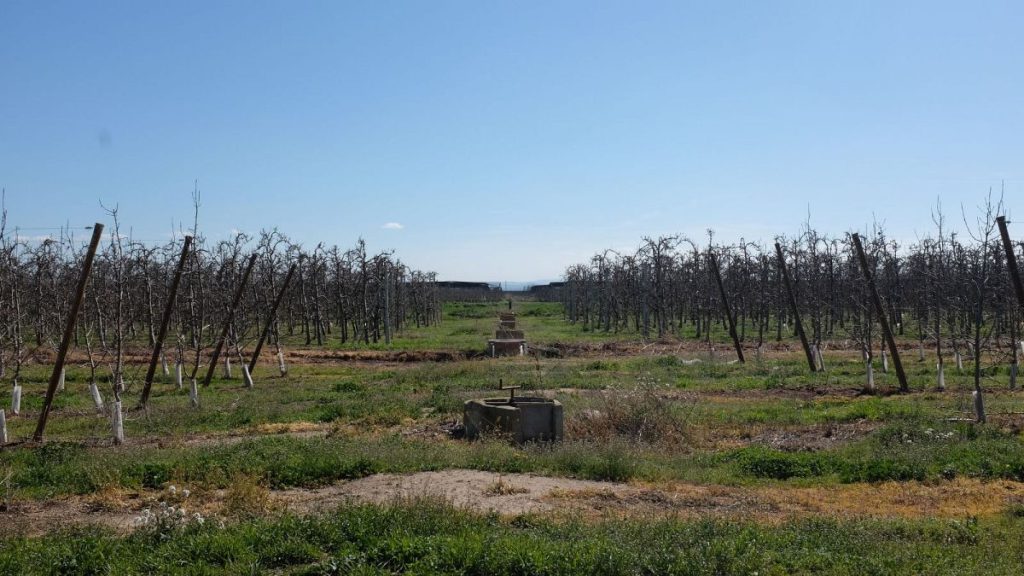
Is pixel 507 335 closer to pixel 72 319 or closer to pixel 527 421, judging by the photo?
pixel 527 421

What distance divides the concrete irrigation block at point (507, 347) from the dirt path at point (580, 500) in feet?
71.4

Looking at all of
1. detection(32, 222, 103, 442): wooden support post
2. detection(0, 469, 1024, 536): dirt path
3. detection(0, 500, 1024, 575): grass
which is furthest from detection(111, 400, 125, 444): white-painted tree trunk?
detection(0, 500, 1024, 575): grass

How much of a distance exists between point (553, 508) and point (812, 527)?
2.77 m

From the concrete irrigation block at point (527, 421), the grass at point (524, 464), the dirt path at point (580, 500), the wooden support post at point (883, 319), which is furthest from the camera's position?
the wooden support post at point (883, 319)

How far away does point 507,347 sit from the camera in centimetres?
3294

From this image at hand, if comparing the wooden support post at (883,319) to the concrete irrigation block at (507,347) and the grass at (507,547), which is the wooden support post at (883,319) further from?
the concrete irrigation block at (507,347)

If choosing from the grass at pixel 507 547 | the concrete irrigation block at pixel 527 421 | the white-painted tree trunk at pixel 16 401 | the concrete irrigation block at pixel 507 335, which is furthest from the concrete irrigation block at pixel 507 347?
the grass at pixel 507 547

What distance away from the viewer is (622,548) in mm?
6754

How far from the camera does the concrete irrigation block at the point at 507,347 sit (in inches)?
1282

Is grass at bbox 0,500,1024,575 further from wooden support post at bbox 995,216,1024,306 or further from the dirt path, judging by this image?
wooden support post at bbox 995,216,1024,306

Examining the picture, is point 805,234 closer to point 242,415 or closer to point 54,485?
point 242,415

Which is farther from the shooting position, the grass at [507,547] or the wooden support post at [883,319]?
the wooden support post at [883,319]

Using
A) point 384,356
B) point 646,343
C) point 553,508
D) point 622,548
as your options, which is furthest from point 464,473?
point 646,343

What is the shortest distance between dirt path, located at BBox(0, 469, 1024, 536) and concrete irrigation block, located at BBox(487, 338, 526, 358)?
71.4ft
